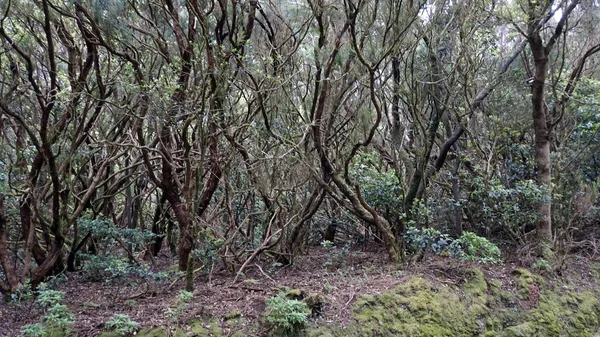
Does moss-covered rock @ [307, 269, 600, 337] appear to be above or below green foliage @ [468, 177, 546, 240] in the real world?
below

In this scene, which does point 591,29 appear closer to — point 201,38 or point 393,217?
point 393,217

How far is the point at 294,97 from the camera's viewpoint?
6.54m

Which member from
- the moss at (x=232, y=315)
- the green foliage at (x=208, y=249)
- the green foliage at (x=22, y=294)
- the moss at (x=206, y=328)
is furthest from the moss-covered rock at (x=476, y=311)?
the green foliage at (x=22, y=294)

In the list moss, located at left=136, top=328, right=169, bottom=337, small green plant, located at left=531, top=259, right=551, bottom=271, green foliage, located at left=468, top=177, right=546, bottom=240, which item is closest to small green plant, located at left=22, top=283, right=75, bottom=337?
moss, located at left=136, top=328, right=169, bottom=337

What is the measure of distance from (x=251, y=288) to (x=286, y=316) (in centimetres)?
101

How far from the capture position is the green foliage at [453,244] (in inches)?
216

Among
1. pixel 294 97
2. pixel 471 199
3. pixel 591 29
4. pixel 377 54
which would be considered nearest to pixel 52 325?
pixel 294 97

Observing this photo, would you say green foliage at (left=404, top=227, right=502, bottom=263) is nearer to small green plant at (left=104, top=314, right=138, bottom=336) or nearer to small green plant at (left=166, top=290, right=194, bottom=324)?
small green plant at (left=166, top=290, right=194, bottom=324)

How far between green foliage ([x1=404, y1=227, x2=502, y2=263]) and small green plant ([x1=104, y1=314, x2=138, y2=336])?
3.54m

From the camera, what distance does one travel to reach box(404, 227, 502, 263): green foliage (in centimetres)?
549

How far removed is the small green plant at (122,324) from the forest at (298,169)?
2 centimetres

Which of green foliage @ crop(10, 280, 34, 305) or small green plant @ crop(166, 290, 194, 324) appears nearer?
small green plant @ crop(166, 290, 194, 324)

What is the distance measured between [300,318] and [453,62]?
4.68m

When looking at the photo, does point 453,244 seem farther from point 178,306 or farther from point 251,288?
point 178,306
